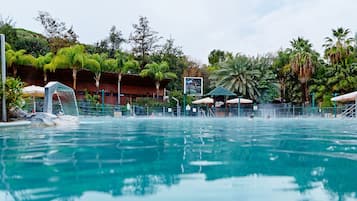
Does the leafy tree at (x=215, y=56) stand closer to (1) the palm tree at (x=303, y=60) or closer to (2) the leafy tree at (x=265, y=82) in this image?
(2) the leafy tree at (x=265, y=82)

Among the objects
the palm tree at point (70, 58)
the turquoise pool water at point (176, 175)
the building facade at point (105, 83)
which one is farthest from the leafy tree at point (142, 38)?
the turquoise pool water at point (176, 175)

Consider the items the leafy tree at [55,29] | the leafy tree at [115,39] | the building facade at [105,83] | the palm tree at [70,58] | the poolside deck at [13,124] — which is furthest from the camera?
the leafy tree at [115,39]

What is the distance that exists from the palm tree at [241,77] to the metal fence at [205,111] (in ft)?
14.3

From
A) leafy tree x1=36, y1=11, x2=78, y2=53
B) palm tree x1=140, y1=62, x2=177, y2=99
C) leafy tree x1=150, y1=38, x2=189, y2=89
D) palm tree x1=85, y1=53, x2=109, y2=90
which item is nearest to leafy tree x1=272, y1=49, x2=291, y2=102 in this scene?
leafy tree x1=150, y1=38, x2=189, y2=89

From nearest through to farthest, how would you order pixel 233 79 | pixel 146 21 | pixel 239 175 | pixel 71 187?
pixel 71 187 → pixel 239 175 → pixel 233 79 → pixel 146 21

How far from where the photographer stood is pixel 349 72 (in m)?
29.2

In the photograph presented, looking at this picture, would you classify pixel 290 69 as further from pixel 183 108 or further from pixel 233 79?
pixel 183 108

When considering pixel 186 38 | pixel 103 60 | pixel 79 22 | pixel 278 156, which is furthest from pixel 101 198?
pixel 186 38

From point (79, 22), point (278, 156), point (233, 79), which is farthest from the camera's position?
point (79, 22)

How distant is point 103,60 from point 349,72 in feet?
63.6

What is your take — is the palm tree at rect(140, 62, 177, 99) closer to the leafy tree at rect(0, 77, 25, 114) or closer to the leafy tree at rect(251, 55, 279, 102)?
the leafy tree at rect(251, 55, 279, 102)

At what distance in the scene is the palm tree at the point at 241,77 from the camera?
34.0 metres

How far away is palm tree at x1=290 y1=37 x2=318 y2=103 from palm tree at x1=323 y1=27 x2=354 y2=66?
1.64m

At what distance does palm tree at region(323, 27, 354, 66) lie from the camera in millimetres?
29828
